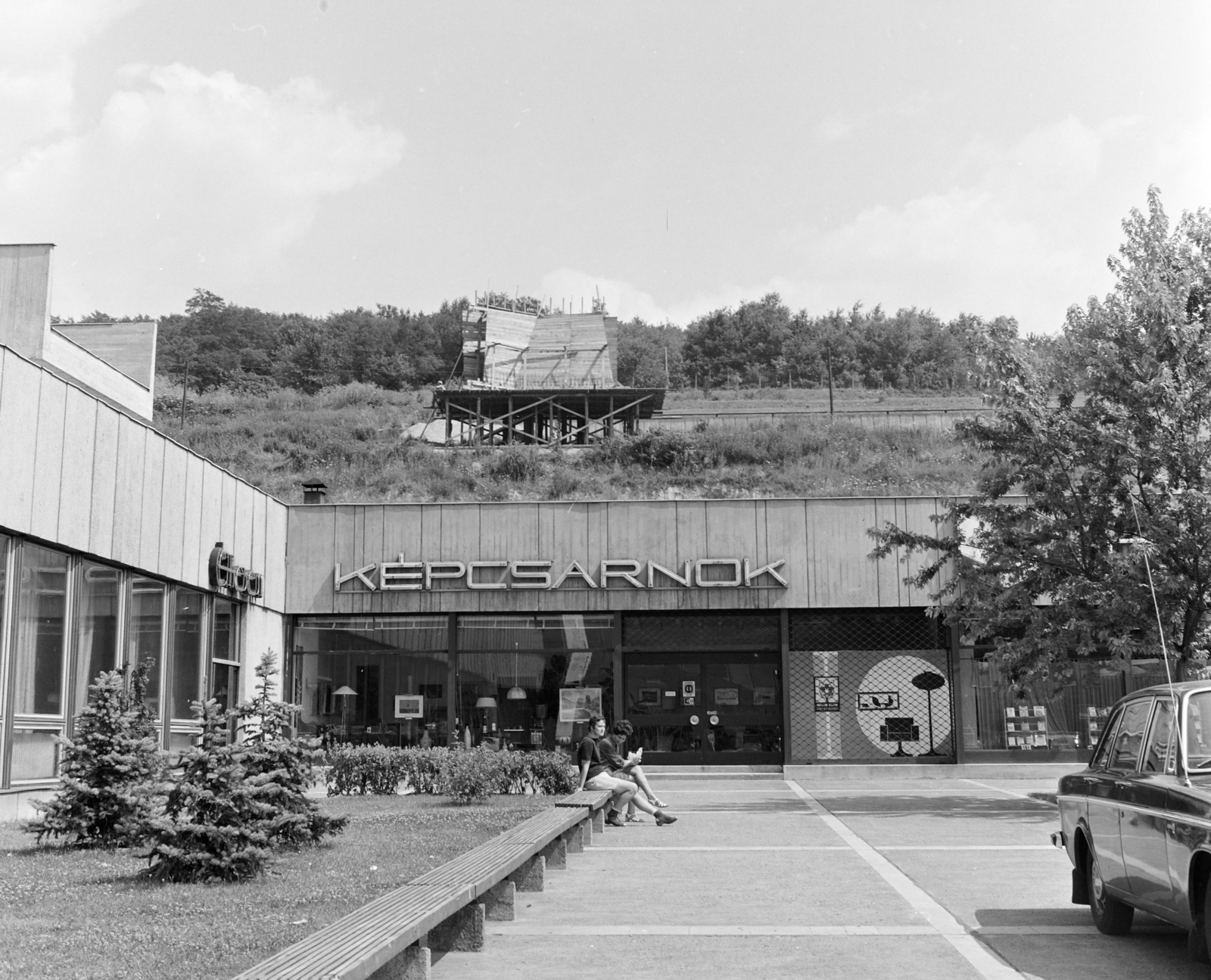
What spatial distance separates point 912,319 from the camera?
403 ft

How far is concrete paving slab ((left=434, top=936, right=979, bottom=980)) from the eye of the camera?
7.48m

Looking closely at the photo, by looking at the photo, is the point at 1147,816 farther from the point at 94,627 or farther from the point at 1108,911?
the point at 94,627

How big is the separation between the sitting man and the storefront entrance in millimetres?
11178

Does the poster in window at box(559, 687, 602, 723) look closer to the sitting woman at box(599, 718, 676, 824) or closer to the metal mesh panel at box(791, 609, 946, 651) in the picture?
the metal mesh panel at box(791, 609, 946, 651)

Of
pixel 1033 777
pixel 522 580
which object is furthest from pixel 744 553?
pixel 1033 777

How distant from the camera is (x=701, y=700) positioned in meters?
30.3

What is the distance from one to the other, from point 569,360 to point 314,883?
5813 centimetres

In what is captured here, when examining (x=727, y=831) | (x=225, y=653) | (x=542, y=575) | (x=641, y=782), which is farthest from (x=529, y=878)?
(x=542, y=575)

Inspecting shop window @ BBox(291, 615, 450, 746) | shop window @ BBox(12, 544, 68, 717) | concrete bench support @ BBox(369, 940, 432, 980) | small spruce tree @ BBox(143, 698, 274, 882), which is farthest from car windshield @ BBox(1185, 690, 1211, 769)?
shop window @ BBox(291, 615, 450, 746)

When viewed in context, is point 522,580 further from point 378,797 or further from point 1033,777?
point 1033,777

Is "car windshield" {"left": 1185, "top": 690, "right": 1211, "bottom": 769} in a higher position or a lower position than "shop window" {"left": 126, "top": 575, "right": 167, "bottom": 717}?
lower

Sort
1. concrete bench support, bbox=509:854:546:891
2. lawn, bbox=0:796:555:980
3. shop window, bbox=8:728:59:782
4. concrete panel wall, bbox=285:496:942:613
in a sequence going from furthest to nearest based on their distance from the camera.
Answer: concrete panel wall, bbox=285:496:942:613, shop window, bbox=8:728:59:782, concrete bench support, bbox=509:854:546:891, lawn, bbox=0:796:555:980

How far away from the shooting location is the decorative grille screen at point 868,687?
29719 millimetres

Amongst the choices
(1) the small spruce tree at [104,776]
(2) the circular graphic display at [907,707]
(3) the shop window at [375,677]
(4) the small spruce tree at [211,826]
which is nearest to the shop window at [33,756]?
(1) the small spruce tree at [104,776]
